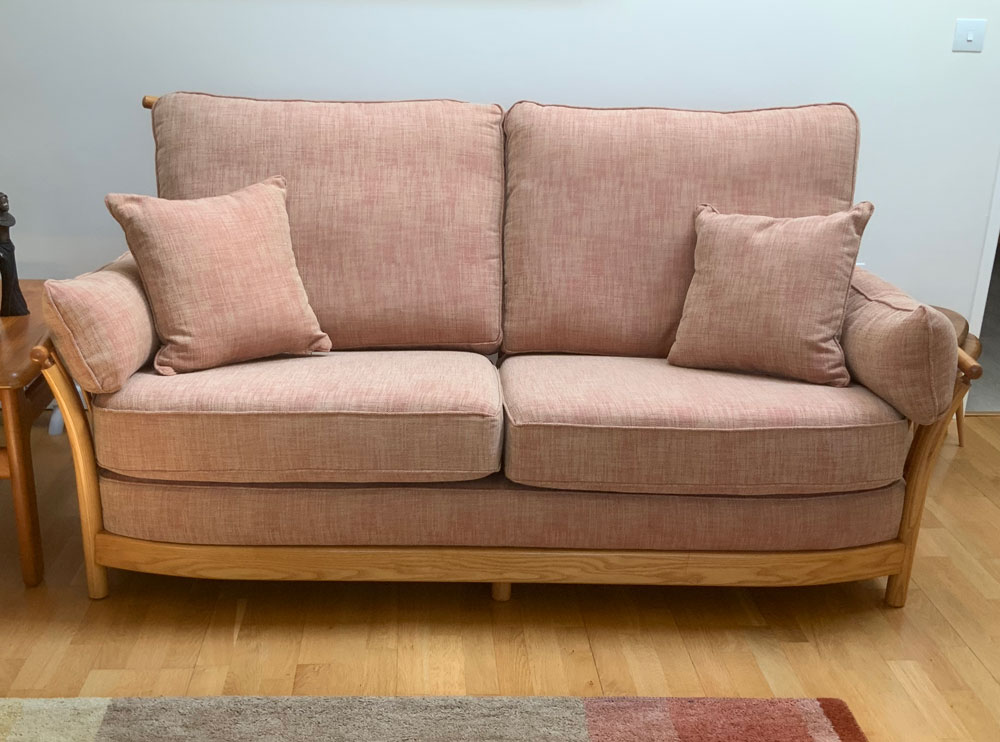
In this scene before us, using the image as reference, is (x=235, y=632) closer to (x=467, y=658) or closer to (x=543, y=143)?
(x=467, y=658)

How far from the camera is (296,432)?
1994 millimetres

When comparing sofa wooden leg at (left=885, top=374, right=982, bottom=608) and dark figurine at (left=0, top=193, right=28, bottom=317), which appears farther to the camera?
dark figurine at (left=0, top=193, right=28, bottom=317)

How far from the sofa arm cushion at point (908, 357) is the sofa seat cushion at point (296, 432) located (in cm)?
80

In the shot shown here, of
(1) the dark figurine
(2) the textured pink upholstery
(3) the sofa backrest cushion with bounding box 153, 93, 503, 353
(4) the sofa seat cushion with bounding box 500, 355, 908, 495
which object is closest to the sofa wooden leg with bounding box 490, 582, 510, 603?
(2) the textured pink upholstery

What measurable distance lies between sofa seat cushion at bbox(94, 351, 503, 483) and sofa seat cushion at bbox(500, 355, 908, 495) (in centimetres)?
11

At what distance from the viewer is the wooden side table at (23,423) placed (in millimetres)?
2039

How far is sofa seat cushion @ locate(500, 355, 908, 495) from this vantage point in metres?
2.01

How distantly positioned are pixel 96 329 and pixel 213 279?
0.92 feet

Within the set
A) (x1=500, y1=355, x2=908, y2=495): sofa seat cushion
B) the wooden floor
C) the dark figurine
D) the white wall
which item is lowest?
the wooden floor

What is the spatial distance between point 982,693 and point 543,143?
61.2 inches

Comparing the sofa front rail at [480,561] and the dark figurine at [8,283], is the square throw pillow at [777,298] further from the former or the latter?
the dark figurine at [8,283]

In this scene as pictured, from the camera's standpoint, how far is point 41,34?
9.03ft

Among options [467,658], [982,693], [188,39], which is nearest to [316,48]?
[188,39]

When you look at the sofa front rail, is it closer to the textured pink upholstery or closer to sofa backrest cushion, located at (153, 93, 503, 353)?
the textured pink upholstery
